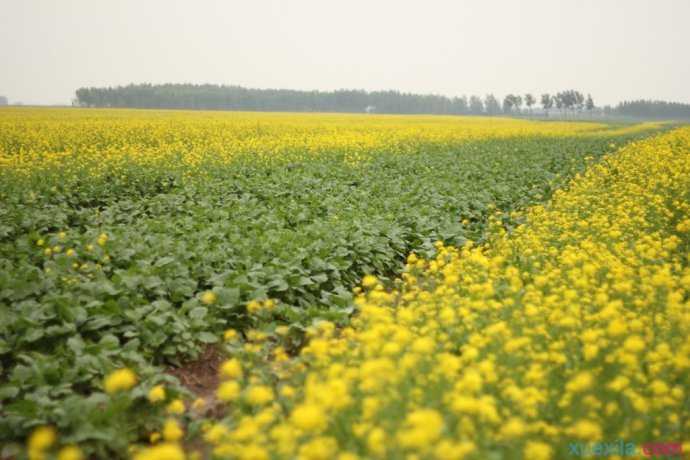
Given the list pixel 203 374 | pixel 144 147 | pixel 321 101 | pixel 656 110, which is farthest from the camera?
pixel 656 110

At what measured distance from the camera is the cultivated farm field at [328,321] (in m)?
2.68

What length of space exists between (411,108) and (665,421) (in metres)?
108

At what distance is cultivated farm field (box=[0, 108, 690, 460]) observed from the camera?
2.68m

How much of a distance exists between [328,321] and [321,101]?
4001 inches

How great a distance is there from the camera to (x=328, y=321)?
497 centimetres

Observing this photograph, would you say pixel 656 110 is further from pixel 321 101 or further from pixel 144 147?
pixel 144 147

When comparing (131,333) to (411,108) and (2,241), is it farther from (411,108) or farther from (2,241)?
(411,108)

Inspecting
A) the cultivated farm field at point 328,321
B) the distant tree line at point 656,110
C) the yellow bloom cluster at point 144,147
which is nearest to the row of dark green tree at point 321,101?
the distant tree line at point 656,110

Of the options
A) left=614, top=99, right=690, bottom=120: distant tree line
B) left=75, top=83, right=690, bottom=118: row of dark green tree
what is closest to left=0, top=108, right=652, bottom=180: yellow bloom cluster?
left=75, top=83, right=690, bottom=118: row of dark green tree

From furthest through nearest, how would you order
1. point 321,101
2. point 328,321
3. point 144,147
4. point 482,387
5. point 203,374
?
point 321,101 → point 144,147 → point 328,321 → point 203,374 → point 482,387

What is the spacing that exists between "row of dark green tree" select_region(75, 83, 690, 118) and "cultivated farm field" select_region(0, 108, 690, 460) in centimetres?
8611

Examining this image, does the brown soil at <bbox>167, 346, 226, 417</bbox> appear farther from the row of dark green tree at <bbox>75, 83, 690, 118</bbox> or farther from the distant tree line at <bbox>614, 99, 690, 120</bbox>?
the distant tree line at <bbox>614, 99, 690, 120</bbox>

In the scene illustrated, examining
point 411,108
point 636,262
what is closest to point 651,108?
point 411,108

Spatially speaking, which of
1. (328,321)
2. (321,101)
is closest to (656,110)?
(321,101)
